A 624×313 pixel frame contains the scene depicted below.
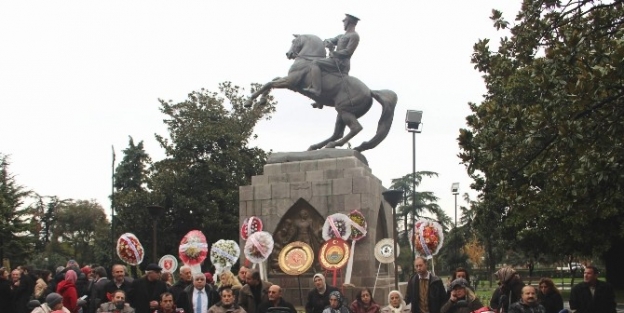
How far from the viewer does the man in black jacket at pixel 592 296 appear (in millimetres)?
9047

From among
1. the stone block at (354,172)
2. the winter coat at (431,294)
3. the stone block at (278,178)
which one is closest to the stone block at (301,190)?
the stone block at (278,178)

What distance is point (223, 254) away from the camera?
48.9ft

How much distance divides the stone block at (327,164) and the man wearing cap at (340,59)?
1.59 metres

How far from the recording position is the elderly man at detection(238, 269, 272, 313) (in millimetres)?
9328

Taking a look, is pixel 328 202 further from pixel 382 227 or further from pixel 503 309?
pixel 503 309

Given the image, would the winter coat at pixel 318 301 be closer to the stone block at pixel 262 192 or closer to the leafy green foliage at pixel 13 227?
the stone block at pixel 262 192

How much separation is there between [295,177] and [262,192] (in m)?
0.86

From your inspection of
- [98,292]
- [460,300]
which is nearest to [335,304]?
[460,300]

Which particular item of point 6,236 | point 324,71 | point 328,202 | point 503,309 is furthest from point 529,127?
point 6,236

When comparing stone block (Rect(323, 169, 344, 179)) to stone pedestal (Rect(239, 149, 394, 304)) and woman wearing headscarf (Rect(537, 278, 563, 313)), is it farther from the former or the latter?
woman wearing headscarf (Rect(537, 278, 563, 313))

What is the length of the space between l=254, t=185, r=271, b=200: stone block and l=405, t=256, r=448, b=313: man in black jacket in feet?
23.7

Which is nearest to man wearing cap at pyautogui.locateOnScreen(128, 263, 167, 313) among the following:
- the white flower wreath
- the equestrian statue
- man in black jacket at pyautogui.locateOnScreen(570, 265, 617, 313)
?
the white flower wreath

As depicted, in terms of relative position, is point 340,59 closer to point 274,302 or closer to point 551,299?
point 551,299

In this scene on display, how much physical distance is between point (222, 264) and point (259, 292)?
554 cm
